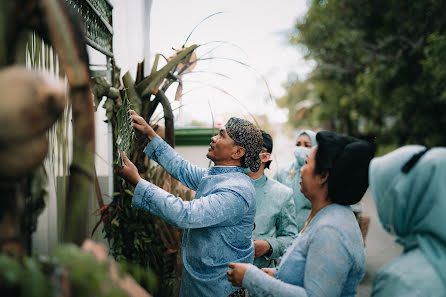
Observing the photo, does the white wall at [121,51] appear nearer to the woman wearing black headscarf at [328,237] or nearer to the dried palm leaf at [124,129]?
the dried palm leaf at [124,129]

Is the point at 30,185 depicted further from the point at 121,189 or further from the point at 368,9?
the point at 368,9

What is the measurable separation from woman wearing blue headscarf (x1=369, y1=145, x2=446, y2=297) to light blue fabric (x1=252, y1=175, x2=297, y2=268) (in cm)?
127

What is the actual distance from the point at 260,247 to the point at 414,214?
128 cm

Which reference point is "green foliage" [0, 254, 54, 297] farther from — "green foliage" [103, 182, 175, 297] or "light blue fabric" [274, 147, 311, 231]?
"light blue fabric" [274, 147, 311, 231]

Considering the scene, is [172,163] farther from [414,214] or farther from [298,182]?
[298,182]

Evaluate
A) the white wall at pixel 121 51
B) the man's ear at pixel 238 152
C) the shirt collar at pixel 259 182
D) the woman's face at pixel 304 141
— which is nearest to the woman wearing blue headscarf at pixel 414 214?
the man's ear at pixel 238 152

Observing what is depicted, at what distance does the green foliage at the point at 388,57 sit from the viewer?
1034 centimetres

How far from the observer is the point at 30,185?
900mm


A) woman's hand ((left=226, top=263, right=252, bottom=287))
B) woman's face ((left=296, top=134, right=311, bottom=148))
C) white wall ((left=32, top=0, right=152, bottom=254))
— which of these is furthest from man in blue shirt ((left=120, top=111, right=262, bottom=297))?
woman's face ((left=296, top=134, right=311, bottom=148))

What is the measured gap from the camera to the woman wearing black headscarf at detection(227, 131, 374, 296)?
1328mm

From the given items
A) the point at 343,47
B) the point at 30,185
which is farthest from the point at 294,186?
the point at 343,47

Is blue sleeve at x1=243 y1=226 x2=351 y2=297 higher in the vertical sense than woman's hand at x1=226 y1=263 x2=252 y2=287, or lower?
higher

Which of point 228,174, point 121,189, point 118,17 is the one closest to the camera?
point 228,174

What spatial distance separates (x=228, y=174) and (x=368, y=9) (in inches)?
489
